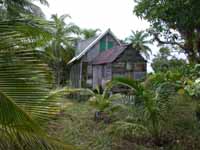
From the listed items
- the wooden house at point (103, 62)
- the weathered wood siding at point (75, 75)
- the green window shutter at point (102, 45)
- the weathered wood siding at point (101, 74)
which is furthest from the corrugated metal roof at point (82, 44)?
the weathered wood siding at point (101, 74)

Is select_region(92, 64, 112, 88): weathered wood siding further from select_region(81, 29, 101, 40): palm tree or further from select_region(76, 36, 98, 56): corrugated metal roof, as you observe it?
select_region(81, 29, 101, 40): palm tree

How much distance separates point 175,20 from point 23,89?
10050 millimetres

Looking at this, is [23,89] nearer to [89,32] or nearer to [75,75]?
[75,75]

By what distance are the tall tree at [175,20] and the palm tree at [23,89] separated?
8.34 meters

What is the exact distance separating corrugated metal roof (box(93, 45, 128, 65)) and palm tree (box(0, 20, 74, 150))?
15.7 m

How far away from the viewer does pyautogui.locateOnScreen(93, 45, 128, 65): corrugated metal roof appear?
17.8m

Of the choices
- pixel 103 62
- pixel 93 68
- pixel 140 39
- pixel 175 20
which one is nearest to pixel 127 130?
pixel 175 20

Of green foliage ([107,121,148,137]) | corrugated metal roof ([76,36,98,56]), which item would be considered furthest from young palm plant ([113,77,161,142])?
corrugated metal roof ([76,36,98,56])

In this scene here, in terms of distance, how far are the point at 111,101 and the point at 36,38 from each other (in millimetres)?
6985

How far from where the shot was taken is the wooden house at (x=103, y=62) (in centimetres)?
1795

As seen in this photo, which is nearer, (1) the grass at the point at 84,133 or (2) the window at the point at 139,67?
(1) the grass at the point at 84,133

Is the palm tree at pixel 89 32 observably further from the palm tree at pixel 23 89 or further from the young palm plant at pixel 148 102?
the palm tree at pixel 23 89

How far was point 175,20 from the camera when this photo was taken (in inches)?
424

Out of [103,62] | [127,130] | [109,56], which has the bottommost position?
[127,130]
